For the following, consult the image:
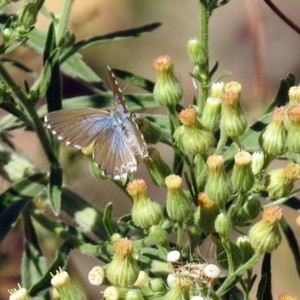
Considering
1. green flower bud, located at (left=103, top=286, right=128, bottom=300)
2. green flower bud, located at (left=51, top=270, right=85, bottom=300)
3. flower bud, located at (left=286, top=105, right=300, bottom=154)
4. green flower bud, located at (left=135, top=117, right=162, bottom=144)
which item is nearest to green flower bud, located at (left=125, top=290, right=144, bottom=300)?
green flower bud, located at (left=103, top=286, right=128, bottom=300)

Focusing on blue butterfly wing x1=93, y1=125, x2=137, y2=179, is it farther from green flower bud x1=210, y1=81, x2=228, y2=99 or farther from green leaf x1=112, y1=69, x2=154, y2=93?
green leaf x1=112, y1=69, x2=154, y2=93

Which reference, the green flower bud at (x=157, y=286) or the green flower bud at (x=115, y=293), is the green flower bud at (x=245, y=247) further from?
the green flower bud at (x=115, y=293)

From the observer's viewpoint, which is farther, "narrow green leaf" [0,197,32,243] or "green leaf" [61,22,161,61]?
"green leaf" [61,22,161,61]

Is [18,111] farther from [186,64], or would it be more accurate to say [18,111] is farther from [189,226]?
[186,64]

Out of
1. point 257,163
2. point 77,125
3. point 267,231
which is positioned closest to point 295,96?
point 257,163

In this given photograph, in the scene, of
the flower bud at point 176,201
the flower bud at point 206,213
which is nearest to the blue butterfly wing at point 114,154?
the flower bud at point 176,201

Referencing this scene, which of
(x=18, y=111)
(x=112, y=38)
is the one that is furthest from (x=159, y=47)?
(x=18, y=111)

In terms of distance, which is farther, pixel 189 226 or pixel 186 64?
pixel 186 64
